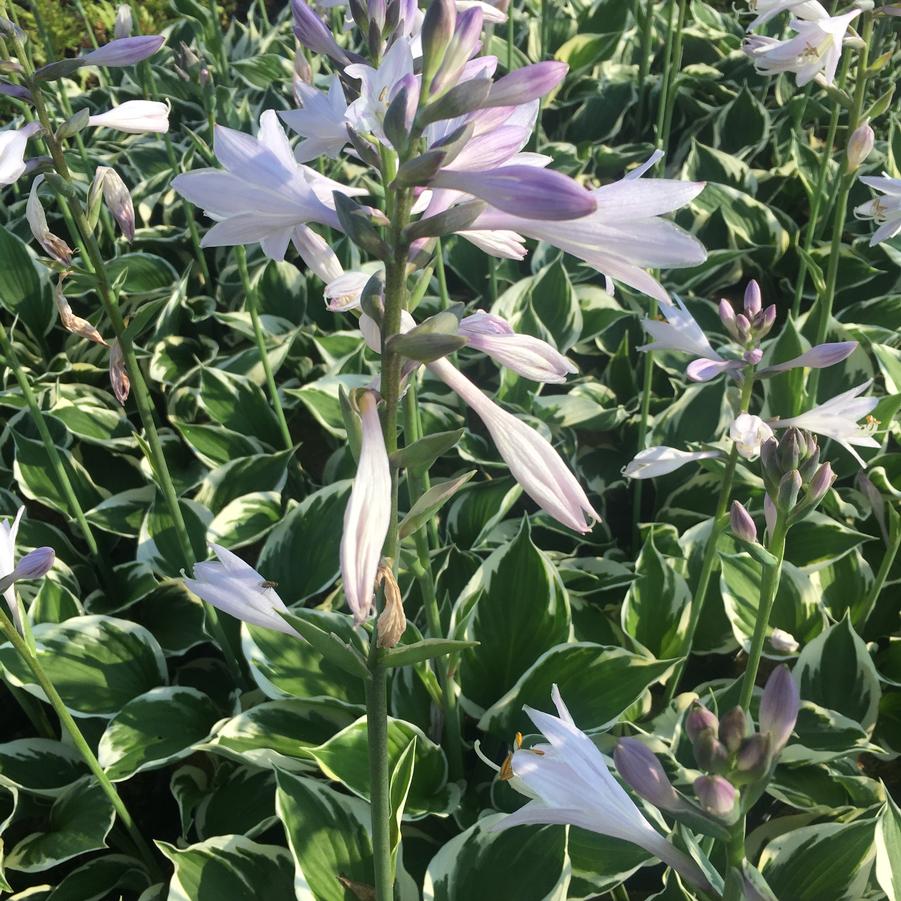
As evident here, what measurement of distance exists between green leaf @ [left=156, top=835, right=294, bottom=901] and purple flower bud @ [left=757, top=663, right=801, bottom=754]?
3.47ft

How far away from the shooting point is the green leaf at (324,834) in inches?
57.9

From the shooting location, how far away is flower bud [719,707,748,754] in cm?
85

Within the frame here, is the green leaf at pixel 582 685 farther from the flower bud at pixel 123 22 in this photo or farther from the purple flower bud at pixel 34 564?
the flower bud at pixel 123 22

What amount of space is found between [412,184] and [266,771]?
4.90 ft

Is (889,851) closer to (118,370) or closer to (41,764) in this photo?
(118,370)

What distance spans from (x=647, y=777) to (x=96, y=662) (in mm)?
1538

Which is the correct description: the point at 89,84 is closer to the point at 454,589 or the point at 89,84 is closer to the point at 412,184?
the point at 454,589

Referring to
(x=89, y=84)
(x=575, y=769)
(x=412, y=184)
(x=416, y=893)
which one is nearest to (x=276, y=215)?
(x=412, y=184)

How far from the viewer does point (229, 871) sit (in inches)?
60.6

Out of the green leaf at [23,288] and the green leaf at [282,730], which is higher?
the green leaf at [23,288]

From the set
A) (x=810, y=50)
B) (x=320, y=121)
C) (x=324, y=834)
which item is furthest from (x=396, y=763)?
(x=810, y=50)

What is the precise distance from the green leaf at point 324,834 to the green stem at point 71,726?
33cm

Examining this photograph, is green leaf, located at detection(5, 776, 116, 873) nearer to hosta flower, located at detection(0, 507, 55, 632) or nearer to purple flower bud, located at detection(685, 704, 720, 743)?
hosta flower, located at detection(0, 507, 55, 632)

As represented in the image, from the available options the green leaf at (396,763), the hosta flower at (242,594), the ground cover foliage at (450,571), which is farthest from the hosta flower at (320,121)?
the green leaf at (396,763)
